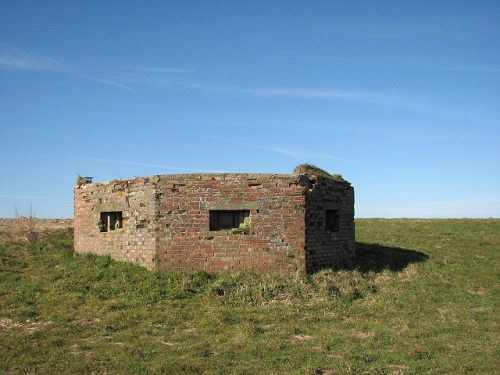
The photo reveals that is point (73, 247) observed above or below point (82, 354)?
above

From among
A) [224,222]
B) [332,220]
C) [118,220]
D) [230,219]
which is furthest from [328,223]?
[118,220]

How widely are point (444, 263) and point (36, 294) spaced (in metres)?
12.5

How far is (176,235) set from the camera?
463 inches

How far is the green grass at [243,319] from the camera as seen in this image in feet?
23.1

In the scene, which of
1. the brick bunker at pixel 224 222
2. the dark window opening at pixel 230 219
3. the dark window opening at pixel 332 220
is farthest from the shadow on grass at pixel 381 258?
the dark window opening at pixel 230 219

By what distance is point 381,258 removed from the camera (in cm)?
1603

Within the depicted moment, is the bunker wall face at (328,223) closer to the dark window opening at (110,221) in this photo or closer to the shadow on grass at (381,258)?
the shadow on grass at (381,258)

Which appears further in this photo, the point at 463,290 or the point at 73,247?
the point at 73,247

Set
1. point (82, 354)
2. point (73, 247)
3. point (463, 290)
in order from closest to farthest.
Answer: point (82, 354)
point (463, 290)
point (73, 247)

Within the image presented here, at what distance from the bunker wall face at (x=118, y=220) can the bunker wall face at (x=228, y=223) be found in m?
0.46

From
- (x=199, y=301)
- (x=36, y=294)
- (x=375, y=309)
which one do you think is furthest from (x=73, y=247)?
(x=375, y=309)

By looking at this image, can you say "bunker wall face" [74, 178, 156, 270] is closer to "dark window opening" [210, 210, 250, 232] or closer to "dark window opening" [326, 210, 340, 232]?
"dark window opening" [210, 210, 250, 232]

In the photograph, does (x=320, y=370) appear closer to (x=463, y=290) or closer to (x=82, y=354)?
(x=82, y=354)

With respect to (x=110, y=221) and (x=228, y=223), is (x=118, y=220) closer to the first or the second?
(x=110, y=221)
